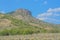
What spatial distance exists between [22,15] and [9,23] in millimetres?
45992

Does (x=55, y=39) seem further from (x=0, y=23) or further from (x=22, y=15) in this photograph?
(x=22, y=15)

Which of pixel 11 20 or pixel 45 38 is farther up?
pixel 11 20

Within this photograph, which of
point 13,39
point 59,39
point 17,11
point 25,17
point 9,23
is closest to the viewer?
point 59,39

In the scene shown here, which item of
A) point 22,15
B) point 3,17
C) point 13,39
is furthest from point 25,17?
point 13,39

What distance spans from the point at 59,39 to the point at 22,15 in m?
124

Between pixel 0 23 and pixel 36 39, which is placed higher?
pixel 0 23

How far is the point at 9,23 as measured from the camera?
9744cm

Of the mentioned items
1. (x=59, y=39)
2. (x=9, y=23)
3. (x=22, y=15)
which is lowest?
(x=59, y=39)

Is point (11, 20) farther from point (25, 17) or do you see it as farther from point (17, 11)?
point (17, 11)

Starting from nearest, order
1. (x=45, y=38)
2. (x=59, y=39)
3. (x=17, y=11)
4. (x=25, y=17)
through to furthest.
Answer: (x=59, y=39) → (x=45, y=38) → (x=25, y=17) → (x=17, y=11)

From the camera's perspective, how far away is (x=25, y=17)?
138 meters

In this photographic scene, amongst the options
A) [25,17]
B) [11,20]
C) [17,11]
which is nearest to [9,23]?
[11,20]

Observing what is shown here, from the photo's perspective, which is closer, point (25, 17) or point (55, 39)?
point (55, 39)

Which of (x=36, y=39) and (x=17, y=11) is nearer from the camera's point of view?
(x=36, y=39)
